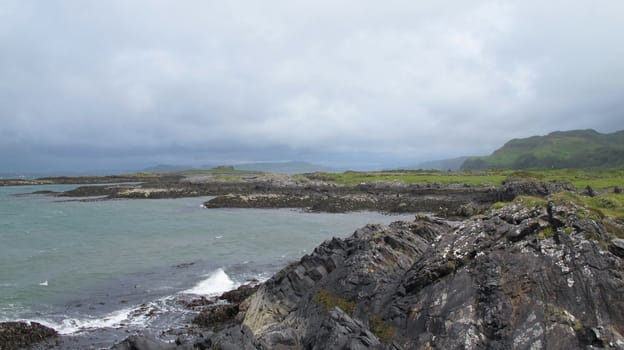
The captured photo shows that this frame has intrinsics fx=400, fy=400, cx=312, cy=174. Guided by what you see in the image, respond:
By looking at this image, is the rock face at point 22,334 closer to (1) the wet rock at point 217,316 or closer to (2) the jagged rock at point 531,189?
(1) the wet rock at point 217,316

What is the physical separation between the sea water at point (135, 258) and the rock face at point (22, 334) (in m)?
0.80

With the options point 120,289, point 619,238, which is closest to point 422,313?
point 619,238

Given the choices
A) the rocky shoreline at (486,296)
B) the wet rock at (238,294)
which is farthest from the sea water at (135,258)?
the rocky shoreline at (486,296)

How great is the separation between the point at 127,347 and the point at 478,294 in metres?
11.5

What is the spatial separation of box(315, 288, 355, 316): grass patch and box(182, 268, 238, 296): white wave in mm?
11750

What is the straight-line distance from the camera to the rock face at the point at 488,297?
10.5 meters

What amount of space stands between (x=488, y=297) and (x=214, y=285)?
20.8 m

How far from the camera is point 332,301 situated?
53.8 ft

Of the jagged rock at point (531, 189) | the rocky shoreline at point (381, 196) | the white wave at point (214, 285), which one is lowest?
the white wave at point (214, 285)

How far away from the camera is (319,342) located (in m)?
12.9

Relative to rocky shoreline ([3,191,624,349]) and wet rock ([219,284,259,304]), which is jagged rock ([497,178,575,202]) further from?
rocky shoreline ([3,191,624,349])

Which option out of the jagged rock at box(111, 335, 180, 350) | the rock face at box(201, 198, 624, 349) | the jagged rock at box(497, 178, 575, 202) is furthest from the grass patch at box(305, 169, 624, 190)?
the jagged rock at box(111, 335, 180, 350)

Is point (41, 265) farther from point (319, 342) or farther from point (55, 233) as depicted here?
point (319, 342)

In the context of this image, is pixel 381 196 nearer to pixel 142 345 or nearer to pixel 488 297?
pixel 488 297
